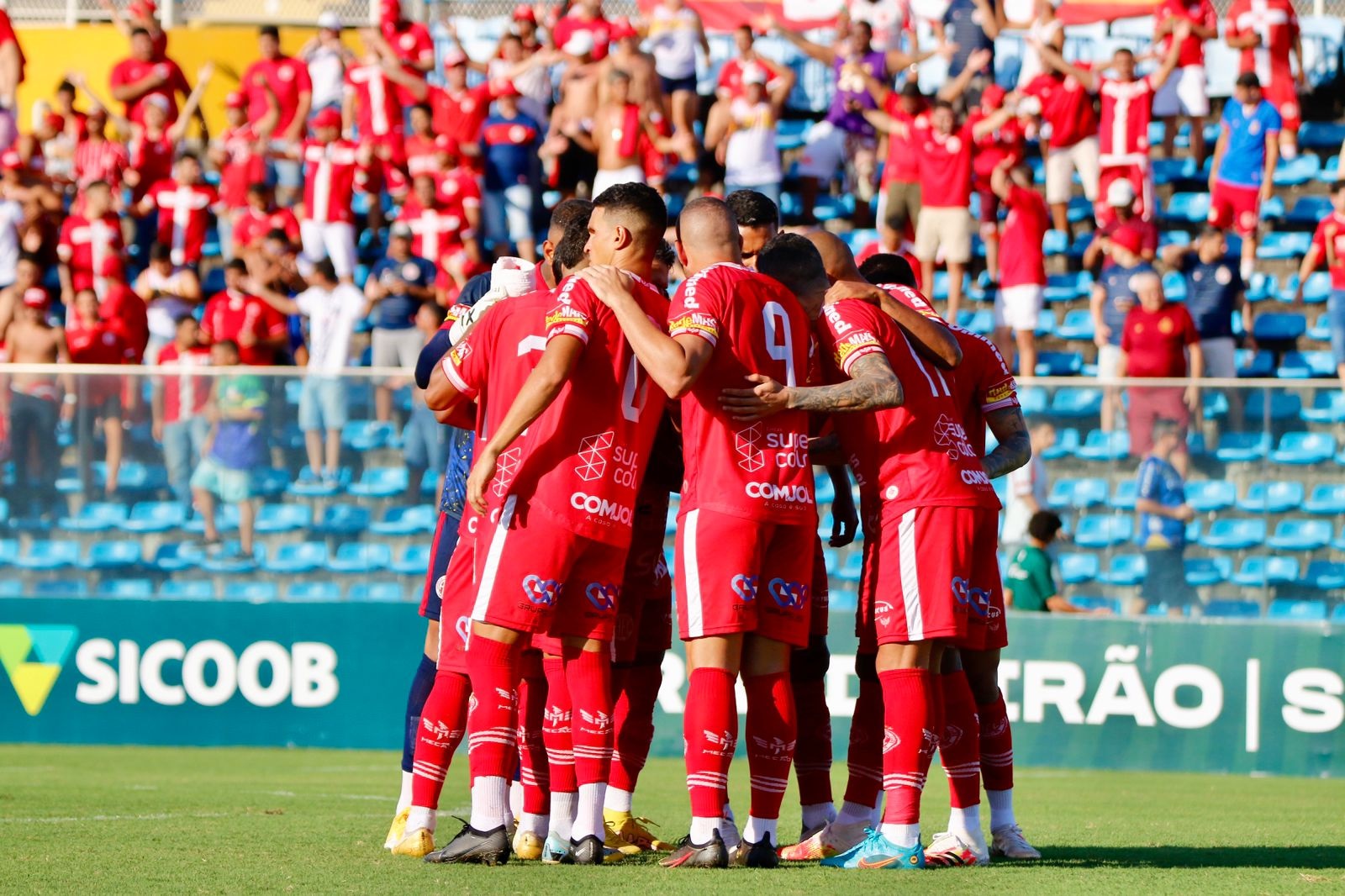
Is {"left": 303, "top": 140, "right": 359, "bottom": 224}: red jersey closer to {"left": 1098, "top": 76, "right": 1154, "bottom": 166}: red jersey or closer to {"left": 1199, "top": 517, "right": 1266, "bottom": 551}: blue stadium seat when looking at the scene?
{"left": 1098, "top": 76, "right": 1154, "bottom": 166}: red jersey

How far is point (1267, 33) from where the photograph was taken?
761 inches

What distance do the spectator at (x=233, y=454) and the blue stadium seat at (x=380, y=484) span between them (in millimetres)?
717

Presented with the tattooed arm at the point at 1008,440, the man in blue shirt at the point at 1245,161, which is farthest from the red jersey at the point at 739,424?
the man in blue shirt at the point at 1245,161

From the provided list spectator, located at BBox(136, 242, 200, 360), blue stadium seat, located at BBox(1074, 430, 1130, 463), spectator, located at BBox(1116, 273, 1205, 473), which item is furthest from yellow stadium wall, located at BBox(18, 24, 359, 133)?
blue stadium seat, located at BBox(1074, 430, 1130, 463)

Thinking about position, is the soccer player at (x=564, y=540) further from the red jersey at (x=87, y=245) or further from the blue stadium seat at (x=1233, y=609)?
the red jersey at (x=87, y=245)

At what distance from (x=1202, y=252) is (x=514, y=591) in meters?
11.5

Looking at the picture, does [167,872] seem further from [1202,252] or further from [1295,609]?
[1202,252]

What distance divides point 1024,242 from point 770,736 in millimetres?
11332

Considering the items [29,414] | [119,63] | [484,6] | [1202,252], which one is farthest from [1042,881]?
[484,6]

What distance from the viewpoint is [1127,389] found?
472 inches

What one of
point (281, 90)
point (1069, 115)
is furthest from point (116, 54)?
point (1069, 115)

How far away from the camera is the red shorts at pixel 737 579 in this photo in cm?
607

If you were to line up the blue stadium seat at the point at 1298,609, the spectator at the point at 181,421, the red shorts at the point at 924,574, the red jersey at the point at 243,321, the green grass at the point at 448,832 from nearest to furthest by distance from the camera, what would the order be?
the green grass at the point at 448,832 < the red shorts at the point at 924,574 < the blue stadium seat at the point at 1298,609 < the spectator at the point at 181,421 < the red jersey at the point at 243,321

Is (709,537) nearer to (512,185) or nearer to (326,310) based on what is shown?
(326,310)
